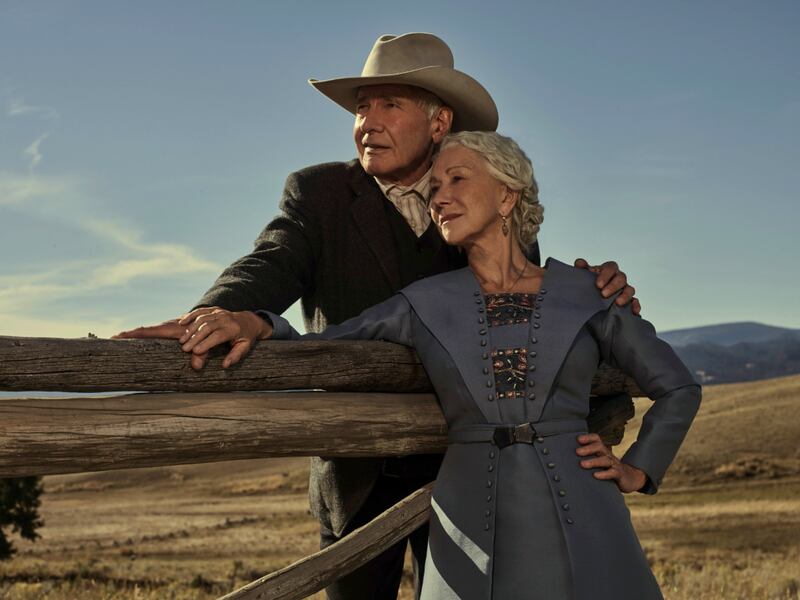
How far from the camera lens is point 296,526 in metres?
34.2

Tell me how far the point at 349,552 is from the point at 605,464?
109 centimetres

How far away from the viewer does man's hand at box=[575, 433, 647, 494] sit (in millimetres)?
3096

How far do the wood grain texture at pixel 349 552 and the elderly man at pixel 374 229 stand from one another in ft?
0.97

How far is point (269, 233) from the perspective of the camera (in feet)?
13.0

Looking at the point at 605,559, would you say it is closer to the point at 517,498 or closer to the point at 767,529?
the point at 517,498

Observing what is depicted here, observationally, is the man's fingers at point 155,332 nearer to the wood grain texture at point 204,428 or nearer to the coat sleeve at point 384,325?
the wood grain texture at point 204,428

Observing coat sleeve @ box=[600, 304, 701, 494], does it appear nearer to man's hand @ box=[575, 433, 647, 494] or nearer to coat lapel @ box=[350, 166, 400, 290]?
man's hand @ box=[575, 433, 647, 494]

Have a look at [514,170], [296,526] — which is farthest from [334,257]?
[296,526]

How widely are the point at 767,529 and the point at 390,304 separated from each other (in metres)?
21.7

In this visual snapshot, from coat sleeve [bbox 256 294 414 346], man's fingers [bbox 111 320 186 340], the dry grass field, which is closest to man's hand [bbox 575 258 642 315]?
coat sleeve [bbox 256 294 414 346]

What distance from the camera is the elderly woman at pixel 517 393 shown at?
2996 millimetres

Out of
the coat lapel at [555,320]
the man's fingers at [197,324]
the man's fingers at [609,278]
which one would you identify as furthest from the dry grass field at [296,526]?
the man's fingers at [197,324]

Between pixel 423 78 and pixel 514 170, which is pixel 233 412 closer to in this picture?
pixel 514 170

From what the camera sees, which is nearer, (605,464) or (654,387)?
(605,464)
